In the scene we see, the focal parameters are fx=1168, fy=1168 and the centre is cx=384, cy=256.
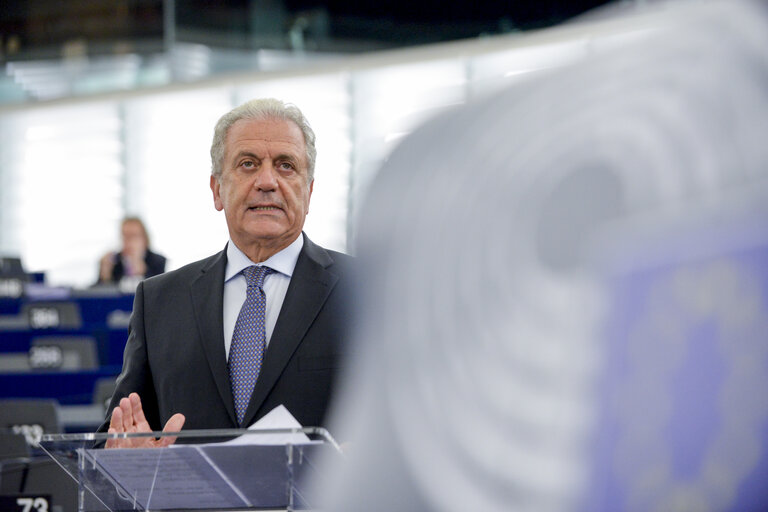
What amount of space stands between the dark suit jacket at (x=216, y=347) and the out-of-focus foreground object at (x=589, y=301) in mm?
1098

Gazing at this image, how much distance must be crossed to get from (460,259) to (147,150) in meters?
12.3

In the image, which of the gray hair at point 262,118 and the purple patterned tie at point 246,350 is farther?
the gray hair at point 262,118

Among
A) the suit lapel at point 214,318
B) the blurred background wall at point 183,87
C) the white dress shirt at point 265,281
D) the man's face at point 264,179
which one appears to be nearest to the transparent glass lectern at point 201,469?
the suit lapel at point 214,318

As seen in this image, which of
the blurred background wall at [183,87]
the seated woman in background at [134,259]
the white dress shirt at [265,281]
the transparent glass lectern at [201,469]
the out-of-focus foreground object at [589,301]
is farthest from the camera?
the blurred background wall at [183,87]

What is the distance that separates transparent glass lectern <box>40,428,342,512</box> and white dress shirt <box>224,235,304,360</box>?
16.2 inches

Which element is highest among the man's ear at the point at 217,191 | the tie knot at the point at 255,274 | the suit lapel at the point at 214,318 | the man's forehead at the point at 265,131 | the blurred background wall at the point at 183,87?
the blurred background wall at the point at 183,87

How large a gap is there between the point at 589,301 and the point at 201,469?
838 millimetres

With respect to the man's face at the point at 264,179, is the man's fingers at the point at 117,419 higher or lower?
lower

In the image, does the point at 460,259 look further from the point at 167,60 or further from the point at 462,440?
the point at 167,60

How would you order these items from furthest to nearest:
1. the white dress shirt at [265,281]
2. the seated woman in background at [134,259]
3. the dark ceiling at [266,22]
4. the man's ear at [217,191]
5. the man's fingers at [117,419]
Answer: the dark ceiling at [266,22], the seated woman in background at [134,259], the man's ear at [217,191], the white dress shirt at [265,281], the man's fingers at [117,419]

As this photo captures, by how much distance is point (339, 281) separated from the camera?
5.79 ft

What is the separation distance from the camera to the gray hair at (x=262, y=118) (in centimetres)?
186

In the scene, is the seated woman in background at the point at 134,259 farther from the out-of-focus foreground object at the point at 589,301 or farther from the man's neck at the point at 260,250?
the out-of-focus foreground object at the point at 589,301

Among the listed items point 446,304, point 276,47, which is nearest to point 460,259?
point 446,304
